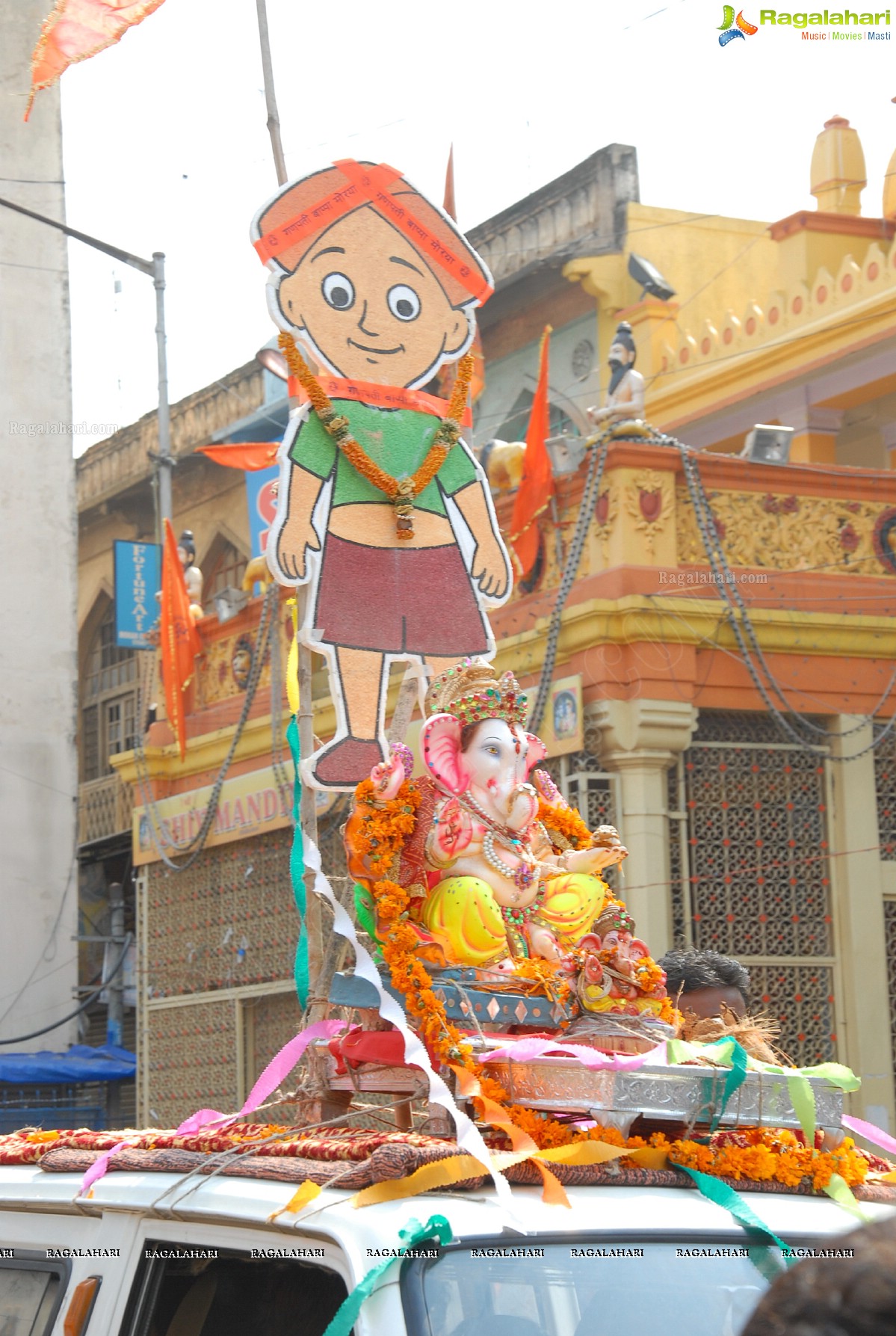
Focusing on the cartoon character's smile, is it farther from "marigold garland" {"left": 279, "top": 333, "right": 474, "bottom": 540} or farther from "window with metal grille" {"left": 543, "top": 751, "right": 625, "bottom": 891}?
"window with metal grille" {"left": 543, "top": 751, "right": 625, "bottom": 891}

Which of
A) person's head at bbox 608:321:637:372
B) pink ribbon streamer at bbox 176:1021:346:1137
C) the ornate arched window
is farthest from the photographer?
the ornate arched window

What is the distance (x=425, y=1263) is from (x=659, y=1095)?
2.13ft

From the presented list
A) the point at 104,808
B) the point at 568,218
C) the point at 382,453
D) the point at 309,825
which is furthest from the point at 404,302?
the point at 104,808

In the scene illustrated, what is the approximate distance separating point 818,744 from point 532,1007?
5960mm

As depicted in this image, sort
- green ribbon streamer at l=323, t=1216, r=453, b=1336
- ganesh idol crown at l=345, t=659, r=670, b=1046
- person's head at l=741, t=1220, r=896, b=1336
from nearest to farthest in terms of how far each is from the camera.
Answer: person's head at l=741, t=1220, r=896, b=1336
green ribbon streamer at l=323, t=1216, r=453, b=1336
ganesh idol crown at l=345, t=659, r=670, b=1046

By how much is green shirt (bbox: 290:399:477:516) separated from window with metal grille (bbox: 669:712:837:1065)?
4255mm

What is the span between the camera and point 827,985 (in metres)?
8.75

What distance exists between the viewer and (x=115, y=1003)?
15.6 meters

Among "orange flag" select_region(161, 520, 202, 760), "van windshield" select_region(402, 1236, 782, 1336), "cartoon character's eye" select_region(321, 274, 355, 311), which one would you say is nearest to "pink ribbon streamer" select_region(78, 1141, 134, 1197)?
"van windshield" select_region(402, 1236, 782, 1336)

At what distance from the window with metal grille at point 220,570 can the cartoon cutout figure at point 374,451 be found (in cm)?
1308

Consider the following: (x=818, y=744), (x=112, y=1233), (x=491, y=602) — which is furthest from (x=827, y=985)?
(x=112, y=1233)

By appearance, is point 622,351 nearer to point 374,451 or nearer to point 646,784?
point 646,784

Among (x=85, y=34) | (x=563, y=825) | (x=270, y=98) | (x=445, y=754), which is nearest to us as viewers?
(x=445, y=754)

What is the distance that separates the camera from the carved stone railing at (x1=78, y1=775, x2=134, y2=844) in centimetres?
1683
